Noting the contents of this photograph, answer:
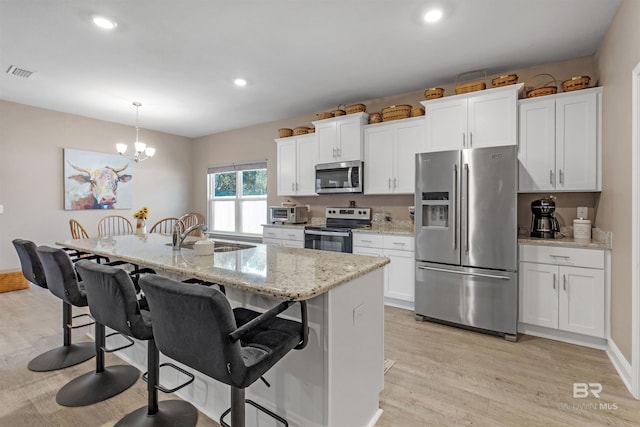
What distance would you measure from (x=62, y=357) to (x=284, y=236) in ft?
9.07

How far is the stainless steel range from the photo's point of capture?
396cm

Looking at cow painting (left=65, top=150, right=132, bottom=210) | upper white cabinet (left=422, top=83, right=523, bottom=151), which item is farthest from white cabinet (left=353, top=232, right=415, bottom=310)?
cow painting (left=65, top=150, right=132, bottom=210)

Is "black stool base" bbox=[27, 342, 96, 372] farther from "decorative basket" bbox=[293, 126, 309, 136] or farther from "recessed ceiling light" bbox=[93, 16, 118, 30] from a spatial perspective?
"decorative basket" bbox=[293, 126, 309, 136]

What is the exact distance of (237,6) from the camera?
7.52 ft

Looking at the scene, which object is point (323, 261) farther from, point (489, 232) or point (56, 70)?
point (56, 70)

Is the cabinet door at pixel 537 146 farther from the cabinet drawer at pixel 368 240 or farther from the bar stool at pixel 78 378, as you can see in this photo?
the bar stool at pixel 78 378

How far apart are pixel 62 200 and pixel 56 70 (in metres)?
2.34

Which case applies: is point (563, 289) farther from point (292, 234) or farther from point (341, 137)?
point (292, 234)

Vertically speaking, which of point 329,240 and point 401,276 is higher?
point 329,240

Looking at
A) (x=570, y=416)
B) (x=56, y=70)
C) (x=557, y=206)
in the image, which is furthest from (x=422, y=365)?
(x=56, y=70)

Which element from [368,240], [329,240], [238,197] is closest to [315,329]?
[368,240]

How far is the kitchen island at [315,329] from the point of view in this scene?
1374mm

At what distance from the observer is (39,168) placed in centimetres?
459

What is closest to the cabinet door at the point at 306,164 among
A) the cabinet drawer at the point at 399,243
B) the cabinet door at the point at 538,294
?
the cabinet drawer at the point at 399,243
